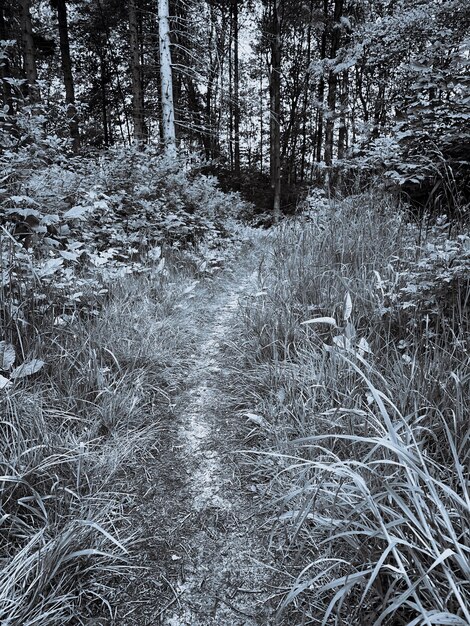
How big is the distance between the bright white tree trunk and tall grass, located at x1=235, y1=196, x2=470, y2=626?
602 centimetres

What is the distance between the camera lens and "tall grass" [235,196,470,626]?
923 mm

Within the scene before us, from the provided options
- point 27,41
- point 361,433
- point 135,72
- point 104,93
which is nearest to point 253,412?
point 361,433

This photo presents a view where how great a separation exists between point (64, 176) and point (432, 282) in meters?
4.03

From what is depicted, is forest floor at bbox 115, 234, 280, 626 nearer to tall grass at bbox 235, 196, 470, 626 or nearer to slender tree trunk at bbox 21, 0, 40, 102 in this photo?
tall grass at bbox 235, 196, 470, 626

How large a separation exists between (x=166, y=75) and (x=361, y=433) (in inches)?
362

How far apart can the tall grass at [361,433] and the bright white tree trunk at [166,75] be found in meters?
6.02

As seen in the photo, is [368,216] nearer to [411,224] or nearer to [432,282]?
[411,224]

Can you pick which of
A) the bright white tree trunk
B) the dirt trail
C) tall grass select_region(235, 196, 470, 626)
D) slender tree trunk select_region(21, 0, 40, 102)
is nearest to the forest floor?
the dirt trail

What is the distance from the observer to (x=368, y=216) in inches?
143

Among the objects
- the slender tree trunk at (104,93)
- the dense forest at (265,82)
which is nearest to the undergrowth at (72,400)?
the dense forest at (265,82)

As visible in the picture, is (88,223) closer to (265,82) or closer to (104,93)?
(104,93)

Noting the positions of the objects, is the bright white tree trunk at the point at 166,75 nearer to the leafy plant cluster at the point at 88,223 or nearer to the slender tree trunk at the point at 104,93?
the leafy plant cluster at the point at 88,223

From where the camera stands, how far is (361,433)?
5.09 ft

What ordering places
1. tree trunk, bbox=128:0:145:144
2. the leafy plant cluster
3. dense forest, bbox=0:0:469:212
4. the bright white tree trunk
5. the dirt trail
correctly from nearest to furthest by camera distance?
the dirt trail
the leafy plant cluster
dense forest, bbox=0:0:469:212
the bright white tree trunk
tree trunk, bbox=128:0:145:144
